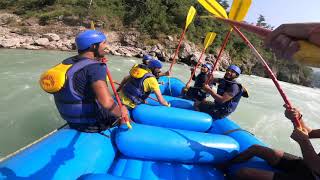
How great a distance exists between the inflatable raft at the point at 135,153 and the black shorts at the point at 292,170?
6.5 inches

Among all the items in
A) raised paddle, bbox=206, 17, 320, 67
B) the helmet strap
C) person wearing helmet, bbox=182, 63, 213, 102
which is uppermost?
raised paddle, bbox=206, 17, 320, 67

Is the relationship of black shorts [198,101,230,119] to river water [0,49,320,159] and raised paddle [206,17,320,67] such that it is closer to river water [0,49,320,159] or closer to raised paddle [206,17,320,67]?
river water [0,49,320,159]

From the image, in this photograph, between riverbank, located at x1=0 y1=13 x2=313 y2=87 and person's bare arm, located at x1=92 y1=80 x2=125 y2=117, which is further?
riverbank, located at x1=0 y1=13 x2=313 y2=87

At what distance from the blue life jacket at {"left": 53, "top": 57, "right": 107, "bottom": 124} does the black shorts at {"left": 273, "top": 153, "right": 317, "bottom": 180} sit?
1.65m

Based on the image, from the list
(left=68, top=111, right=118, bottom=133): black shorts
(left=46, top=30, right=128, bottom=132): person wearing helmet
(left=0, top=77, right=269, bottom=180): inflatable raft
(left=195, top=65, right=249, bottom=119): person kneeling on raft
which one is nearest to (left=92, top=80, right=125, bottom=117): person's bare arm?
(left=46, top=30, right=128, bottom=132): person wearing helmet

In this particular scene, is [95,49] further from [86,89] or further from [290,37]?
[290,37]

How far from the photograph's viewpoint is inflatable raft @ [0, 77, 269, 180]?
2.01 m

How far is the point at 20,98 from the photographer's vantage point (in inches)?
230

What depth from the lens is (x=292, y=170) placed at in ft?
8.17

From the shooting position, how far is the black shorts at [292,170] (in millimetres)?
2240

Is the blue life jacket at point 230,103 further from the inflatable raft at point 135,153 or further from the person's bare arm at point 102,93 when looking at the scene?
the person's bare arm at point 102,93

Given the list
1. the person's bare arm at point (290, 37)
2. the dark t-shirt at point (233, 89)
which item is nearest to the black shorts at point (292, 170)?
the dark t-shirt at point (233, 89)

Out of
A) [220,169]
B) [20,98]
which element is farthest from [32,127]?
[220,169]

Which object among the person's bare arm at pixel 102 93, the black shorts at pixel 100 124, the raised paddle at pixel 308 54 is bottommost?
the black shorts at pixel 100 124
